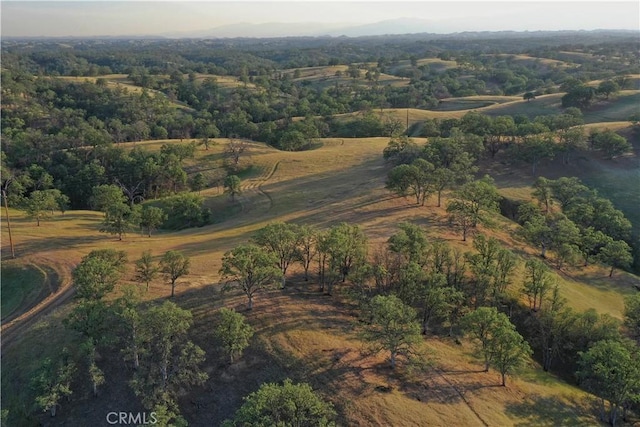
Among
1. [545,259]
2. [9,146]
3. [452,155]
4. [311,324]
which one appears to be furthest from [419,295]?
[9,146]

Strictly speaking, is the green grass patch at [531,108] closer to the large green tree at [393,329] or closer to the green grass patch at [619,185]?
the green grass patch at [619,185]

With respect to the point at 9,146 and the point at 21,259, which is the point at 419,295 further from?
the point at 9,146

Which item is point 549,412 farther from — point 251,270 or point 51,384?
point 51,384

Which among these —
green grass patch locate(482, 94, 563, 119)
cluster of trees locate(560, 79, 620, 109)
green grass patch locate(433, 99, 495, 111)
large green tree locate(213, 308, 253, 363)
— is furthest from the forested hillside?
green grass patch locate(433, 99, 495, 111)

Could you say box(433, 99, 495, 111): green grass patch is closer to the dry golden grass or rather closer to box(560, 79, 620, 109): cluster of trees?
box(560, 79, 620, 109): cluster of trees

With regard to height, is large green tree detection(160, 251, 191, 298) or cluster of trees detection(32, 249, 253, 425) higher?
large green tree detection(160, 251, 191, 298)

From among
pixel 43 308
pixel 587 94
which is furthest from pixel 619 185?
pixel 43 308
